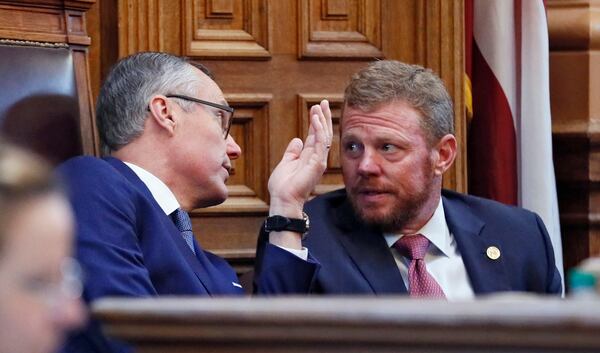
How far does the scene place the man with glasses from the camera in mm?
2275

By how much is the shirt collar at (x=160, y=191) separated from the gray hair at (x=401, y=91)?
52cm

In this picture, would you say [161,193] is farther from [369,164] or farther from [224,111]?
[369,164]

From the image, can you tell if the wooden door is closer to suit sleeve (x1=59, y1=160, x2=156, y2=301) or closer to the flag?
the flag

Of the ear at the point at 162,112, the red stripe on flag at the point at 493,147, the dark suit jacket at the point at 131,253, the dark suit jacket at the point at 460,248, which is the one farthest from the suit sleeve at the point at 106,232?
the red stripe on flag at the point at 493,147

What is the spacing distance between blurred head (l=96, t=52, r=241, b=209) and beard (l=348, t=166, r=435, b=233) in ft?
1.03

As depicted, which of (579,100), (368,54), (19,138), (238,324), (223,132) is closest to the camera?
(238,324)

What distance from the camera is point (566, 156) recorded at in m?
3.71

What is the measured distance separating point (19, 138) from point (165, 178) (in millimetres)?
323

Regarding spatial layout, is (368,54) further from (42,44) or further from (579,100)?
(42,44)

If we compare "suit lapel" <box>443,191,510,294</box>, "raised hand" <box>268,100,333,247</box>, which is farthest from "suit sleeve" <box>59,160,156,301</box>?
"suit lapel" <box>443,191,510,294</box>

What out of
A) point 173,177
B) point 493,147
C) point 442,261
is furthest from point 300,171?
point 493,147

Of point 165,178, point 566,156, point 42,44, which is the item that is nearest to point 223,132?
point 165,178

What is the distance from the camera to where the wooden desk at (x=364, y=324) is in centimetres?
94

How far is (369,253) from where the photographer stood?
106 inches
